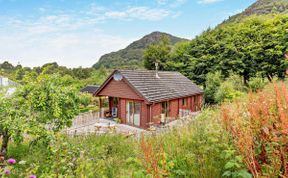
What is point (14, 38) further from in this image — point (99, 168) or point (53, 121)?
point (99, 168)

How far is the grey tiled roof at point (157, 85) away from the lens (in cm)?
1455

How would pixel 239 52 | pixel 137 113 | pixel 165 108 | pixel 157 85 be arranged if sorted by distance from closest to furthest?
pixel 137 113, pixel 165 108, pixel 157 85, pixel 239 52

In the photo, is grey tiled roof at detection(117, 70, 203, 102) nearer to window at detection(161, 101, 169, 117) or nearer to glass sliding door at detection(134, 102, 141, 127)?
window at detection(161, 101, 169, 117)

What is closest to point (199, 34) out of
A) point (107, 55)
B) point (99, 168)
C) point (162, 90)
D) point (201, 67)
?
point (201, 67)

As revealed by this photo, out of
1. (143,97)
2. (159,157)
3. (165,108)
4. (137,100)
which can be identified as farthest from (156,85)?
(159,157)

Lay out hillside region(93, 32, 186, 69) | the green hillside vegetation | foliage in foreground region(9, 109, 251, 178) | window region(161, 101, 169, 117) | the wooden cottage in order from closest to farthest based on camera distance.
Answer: foliage in foreground region(9, 109, 251, 178) → the wooden cottage → window region(161, 101, 169, 117) → the green hillside vegetation → hillside region(93, 32, 186, 69)

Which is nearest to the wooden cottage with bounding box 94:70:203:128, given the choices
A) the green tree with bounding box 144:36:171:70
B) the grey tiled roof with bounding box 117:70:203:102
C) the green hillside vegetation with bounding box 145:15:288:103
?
→ the grey tiled roof with bounding box 117:70:203:102

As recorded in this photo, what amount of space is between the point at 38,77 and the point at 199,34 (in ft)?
93.5

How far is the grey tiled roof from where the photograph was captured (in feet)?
47.7

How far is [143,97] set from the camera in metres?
13.8

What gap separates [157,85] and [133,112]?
3.15 meters

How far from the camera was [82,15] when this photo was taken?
1545cm

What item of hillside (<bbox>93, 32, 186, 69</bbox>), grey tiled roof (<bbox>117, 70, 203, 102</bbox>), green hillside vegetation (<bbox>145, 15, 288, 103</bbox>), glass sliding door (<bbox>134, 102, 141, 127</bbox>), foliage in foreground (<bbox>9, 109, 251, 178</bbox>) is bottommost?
glass sliding door (<bbox>134, 102, 141, 127</bbox>)

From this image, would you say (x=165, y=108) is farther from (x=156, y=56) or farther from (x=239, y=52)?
(x=156, y=56)
